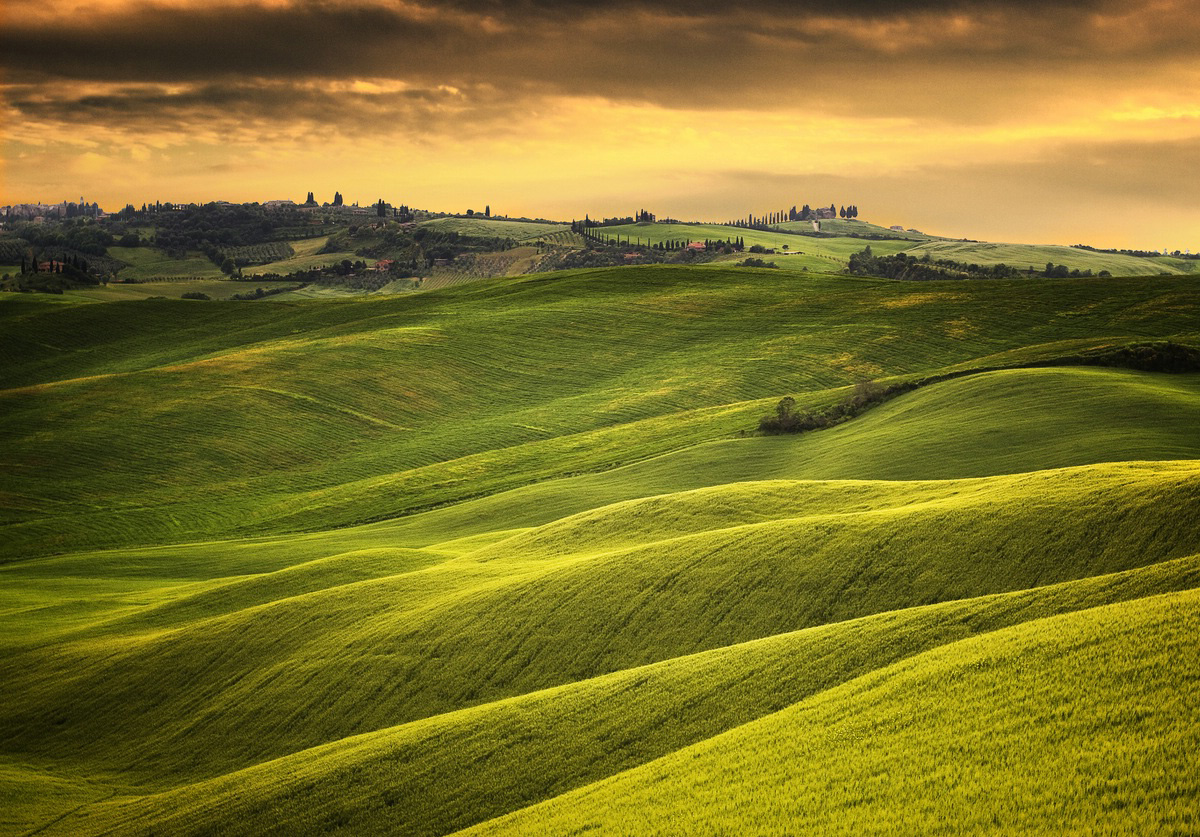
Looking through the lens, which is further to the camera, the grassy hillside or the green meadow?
the grassy hillside

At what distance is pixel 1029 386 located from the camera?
62.5 m

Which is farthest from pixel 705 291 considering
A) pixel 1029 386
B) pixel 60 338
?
pixel 60 338

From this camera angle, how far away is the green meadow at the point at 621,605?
15.3 meters

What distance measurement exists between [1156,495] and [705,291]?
400 feet

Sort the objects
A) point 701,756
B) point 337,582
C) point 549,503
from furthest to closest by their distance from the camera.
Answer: point 549,503 → point 337,582 → point 701,756

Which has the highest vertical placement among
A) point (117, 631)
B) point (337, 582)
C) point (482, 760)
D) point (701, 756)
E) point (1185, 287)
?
point (1185, 287)

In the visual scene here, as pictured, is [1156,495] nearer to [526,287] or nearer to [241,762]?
[241,762]

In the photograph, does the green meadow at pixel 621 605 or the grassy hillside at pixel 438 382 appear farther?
the grassy hillside at pixel 438 382

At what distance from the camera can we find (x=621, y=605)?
30547 millimetres

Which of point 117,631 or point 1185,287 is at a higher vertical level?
point 1185,287

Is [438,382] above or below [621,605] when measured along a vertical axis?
below

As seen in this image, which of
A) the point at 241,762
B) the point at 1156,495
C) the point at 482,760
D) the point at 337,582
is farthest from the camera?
the point at 337,582

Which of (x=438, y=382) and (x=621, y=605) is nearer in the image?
(x=621, y=605)

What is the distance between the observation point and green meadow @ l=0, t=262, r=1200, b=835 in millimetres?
15281
